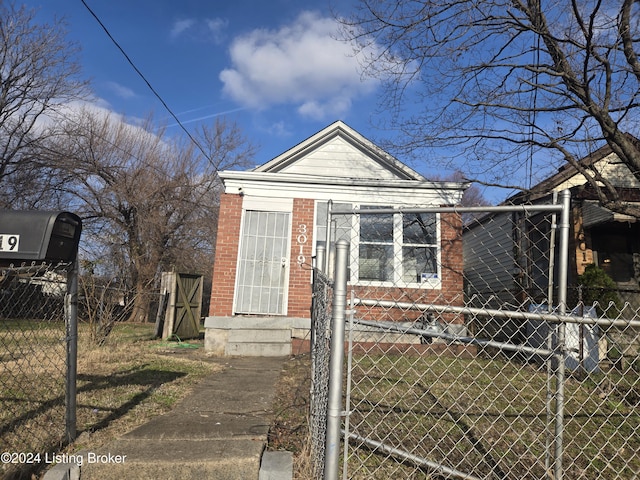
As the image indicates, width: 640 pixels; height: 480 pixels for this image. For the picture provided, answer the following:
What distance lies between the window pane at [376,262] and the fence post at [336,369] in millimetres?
6823

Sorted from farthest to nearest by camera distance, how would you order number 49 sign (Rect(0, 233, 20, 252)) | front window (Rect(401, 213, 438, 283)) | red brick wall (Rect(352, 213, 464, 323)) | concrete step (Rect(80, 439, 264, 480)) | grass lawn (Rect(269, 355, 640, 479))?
front window (Rect(401, 213, 438, 283))
red brick wall (Rect(352, 213, 464, 323))
grass lawn (Rect(269, 355, 640, 479))
number 49 sign (Rect(0, 233, 20, 252))
concrete step (Rect(80, 439, 264, 480))

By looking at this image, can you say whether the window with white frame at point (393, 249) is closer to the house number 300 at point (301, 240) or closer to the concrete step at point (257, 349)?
the house number 300 at point (301, 240)

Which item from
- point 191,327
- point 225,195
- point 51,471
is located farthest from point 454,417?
point 191,327

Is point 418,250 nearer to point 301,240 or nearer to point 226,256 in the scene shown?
point 301,240

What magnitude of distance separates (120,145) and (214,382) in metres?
18.9

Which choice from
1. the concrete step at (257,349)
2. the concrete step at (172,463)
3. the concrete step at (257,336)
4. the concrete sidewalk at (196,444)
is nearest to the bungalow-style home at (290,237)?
the concrete step at (257,336)

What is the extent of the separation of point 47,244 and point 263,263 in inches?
239

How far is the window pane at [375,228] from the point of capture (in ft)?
28.9

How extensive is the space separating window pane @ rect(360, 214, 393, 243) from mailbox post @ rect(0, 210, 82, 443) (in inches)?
247

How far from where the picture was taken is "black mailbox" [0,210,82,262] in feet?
9.50

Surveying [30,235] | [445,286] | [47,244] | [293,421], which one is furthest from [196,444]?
[445,286]

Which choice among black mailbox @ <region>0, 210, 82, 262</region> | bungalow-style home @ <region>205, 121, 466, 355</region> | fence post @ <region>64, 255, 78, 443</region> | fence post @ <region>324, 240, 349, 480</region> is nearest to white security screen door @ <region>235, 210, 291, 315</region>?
bungalow-style home @ <region>205, 121, 466, 355</region>

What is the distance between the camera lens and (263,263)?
29.3 feet

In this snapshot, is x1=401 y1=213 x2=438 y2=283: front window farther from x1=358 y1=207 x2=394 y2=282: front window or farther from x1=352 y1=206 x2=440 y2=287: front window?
x1=358 y1=207 x2=394 y2=282: front window
